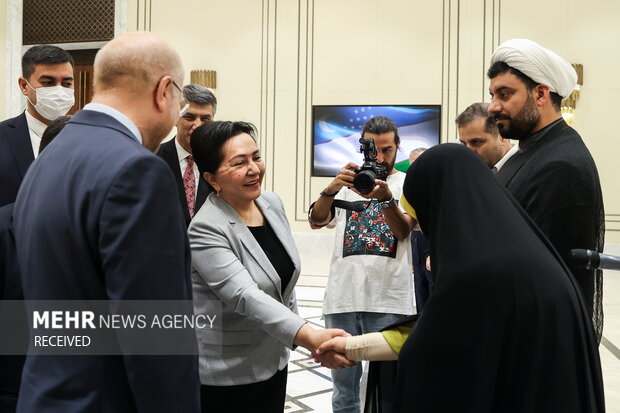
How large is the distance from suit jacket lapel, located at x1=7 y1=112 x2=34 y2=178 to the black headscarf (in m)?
1.76

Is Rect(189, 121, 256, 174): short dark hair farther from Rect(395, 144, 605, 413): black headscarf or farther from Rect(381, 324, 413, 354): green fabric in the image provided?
Rect(395, 144, 605, 413): black headscarf

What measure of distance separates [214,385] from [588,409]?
1080mm

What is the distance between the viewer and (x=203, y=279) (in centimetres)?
195

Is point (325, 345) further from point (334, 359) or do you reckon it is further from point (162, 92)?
point (162, 92)

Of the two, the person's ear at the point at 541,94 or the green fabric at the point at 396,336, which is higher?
the person's ear at the point at 541,94

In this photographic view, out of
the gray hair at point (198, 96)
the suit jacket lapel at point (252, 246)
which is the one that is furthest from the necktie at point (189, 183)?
the suit jacket lapel at point (252, 246)

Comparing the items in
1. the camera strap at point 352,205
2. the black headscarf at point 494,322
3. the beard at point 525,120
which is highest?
the beard at point 525,120

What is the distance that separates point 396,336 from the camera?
1757 mm

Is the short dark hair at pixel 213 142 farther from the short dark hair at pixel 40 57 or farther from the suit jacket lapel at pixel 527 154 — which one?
the short dark hair at pixel 40 57

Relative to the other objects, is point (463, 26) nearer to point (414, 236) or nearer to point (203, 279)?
point (414, 236)

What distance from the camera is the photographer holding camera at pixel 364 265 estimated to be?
2.73m

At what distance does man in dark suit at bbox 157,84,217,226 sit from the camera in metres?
2.81

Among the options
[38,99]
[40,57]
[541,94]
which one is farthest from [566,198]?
[40,57]

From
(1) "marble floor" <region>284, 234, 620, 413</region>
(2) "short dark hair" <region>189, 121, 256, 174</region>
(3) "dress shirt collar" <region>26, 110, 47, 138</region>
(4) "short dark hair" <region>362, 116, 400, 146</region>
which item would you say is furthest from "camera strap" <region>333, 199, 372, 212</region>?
(3) "dress shirt collar" <region>26, 110, 47, 138</region>
